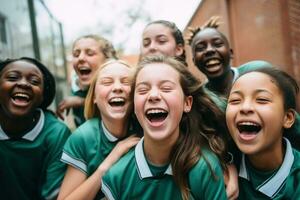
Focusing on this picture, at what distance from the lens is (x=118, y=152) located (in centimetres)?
255

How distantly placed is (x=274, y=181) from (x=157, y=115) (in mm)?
805

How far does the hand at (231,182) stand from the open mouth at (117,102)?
0.88m

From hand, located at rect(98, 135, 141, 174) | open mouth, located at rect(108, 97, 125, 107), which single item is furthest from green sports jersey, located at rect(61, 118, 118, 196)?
open mouth, located at rect(108, 97, 125, 107)

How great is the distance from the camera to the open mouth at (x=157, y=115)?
7.66 feet

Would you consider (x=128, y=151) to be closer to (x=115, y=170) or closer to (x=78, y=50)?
(x=115, y=170)

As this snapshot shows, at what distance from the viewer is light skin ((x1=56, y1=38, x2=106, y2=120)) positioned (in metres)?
3.60

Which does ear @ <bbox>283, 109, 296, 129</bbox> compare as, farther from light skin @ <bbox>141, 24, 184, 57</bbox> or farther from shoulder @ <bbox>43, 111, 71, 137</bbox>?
shoulder @ <bbox>43, 111, 71, 137</bbox>

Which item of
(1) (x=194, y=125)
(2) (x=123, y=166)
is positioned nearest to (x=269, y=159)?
(1) (x=194, y=125)

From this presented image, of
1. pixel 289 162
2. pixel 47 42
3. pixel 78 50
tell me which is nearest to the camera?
pixel 289 162

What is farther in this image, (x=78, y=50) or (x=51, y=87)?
(x=78, y=50)

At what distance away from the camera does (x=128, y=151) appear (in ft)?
8.45

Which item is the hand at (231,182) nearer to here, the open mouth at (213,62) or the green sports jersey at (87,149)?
the green sports jersey at (87,149)

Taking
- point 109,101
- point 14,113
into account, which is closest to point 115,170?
point 109,101

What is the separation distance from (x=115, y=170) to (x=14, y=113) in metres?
0.96
